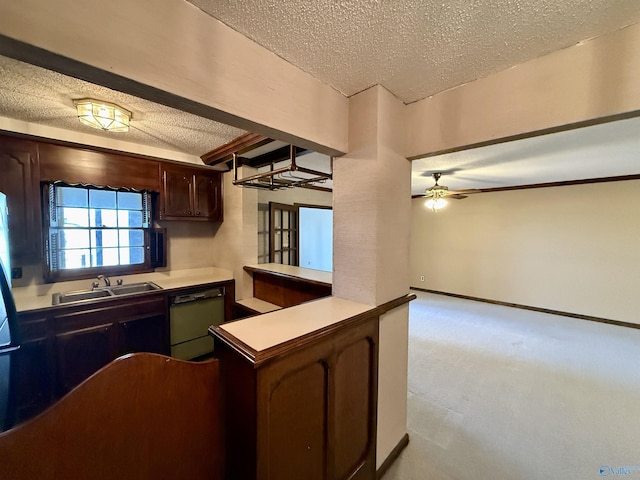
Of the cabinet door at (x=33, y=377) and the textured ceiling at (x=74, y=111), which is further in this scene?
the cabinet door at (x=33, y=377)

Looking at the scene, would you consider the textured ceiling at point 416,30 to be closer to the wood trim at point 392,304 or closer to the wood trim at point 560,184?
the wood trim at point 392,304

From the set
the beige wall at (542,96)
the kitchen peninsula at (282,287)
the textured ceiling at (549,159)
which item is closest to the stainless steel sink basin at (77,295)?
the kitchen peninsula at (282,287)

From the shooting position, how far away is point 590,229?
385 centimetres

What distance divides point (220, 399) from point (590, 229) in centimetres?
560

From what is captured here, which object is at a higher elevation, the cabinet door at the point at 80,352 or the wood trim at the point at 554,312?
the cabinet door at the point at 80,352

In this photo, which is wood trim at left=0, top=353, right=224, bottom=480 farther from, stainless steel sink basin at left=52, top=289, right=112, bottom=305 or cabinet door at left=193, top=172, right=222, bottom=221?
cabinet door at left=193, top=172, right=222, bottom=221

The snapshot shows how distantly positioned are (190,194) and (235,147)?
0.94 metres

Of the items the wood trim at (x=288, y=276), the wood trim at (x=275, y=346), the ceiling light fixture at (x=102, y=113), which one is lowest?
the wood trim at (x=275, y=346)

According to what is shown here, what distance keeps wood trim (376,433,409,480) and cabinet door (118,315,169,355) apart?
84.5 inches

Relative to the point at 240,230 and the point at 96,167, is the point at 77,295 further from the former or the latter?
the point at 240,230

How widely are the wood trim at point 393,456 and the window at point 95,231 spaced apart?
113 inches

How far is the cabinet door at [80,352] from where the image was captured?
190cm

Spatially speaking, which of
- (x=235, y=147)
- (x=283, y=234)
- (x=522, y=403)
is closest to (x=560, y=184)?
(x=522, y=403)

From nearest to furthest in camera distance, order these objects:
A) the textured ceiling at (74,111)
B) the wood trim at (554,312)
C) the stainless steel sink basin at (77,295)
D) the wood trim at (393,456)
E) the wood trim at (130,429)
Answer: the wood trim at (130,429) → the textured ceiling at (74,111) → the wood trim at (393,456) → the stainless steel sink basin at (77,295) → the wood trim at (554,312)
